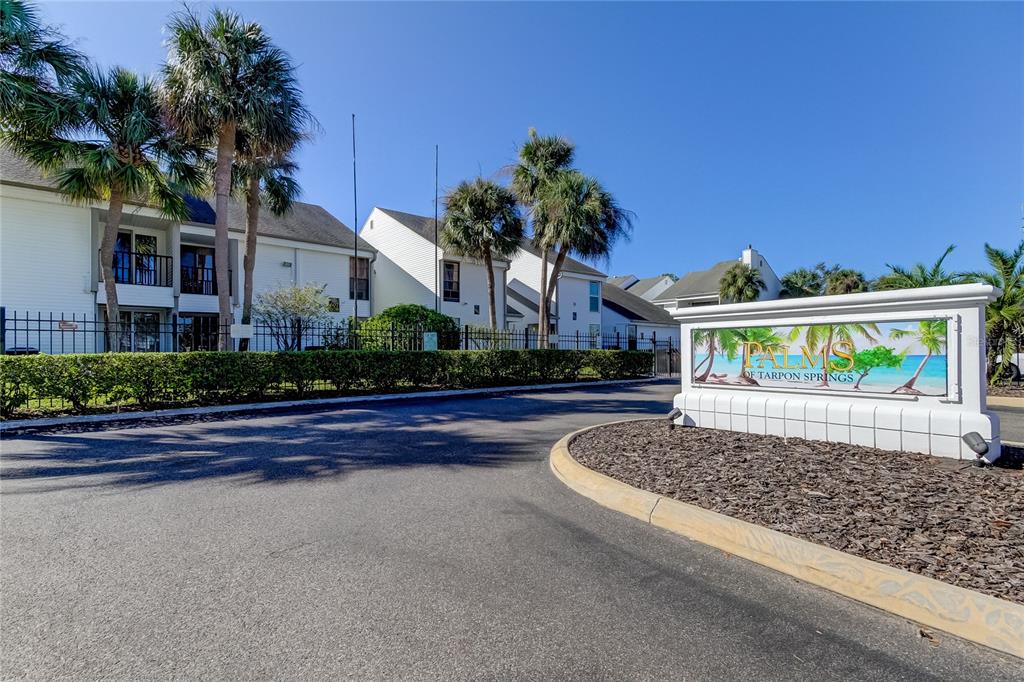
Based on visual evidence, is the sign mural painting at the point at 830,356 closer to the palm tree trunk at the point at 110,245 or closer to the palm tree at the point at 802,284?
the palm tree trunk at the point at 110,245

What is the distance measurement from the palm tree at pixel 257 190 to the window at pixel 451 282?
10930 mm

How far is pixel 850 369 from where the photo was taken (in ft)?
A: 20.8

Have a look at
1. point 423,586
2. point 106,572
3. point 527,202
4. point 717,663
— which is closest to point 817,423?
point 717,663

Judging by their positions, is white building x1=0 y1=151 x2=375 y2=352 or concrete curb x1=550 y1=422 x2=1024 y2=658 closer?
Result: concrete curb x1=550 y1=422 x2=1024 y2=658

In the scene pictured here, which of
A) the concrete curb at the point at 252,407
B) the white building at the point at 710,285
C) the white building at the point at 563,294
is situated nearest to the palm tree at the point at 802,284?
the white building at the point at 710,285

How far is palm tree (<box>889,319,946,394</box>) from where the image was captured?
567 centimetres

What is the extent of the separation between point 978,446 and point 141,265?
974 inches

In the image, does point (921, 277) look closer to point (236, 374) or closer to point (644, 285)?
point (236, 374)

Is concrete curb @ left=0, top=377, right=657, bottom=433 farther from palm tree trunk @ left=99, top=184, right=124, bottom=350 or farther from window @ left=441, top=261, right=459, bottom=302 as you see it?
window @ left=441, top=261, right=459, bottom=302

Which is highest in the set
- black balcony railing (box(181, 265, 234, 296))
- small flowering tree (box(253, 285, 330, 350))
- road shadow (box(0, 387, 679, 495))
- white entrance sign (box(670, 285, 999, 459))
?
black balcony railing (box(181, 265, 234, 296))

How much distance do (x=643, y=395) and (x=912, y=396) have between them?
33.2 feet

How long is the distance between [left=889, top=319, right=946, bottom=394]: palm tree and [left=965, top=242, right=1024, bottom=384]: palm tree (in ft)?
43.6

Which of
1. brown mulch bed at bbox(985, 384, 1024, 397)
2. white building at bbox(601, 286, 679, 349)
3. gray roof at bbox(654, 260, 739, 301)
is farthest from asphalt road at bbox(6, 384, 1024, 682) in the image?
gray roof at bbox(654, 260, 739, 301)

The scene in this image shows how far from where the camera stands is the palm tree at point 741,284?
37.2 metres
